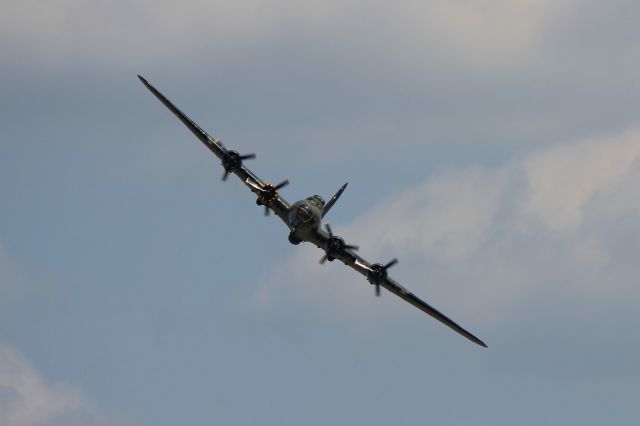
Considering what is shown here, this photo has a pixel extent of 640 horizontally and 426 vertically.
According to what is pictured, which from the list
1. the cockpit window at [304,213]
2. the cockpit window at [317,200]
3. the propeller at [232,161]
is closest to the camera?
the cockpit window at [304,213]

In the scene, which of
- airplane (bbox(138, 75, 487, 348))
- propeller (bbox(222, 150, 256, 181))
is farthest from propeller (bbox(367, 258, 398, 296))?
propeller (bbox(222, 150, 256, 181))

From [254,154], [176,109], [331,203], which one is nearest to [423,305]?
[331,203]

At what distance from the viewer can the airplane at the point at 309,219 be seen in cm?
11725

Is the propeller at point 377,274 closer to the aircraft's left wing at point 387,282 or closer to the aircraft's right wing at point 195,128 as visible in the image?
the aircraft's left wing at point 387,282

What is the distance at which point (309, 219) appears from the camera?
116 m

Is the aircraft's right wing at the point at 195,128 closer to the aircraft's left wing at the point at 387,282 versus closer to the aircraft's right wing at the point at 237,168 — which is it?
the aircraft's right wing at the point at 237,168

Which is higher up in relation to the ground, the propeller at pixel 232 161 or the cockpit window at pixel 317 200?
the propeller at pixel 232 161

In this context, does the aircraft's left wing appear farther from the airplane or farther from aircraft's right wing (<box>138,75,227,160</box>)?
aircraft's right wing (<box>138,75,227,160</box>)

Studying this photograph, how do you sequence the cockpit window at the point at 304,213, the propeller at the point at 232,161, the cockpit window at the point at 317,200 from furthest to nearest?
the propeller at the point at 232,161 < the cockpit window at the point at 317,200 < the cockpit window at the point at 304,213

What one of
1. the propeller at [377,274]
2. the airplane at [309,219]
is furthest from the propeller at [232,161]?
the propeller at [377,274]

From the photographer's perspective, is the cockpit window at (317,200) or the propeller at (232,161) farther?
the propeller at (232,161)

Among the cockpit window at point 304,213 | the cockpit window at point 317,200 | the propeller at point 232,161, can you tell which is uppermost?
the propeller at point 232,161

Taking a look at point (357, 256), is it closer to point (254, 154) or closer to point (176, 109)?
point (254, 154)

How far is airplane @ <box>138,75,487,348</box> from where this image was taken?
385 feet
